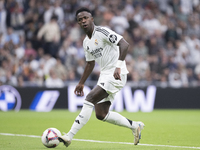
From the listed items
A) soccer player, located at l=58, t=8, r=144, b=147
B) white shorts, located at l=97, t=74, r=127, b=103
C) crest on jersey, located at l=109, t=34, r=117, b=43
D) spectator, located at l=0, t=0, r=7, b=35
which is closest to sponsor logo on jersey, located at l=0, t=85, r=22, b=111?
spectator, located at l=0, t=0, r=7, b=35

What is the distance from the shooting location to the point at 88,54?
6.77 metres

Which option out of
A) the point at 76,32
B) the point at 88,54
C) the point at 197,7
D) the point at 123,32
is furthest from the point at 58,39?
the point at 88,54

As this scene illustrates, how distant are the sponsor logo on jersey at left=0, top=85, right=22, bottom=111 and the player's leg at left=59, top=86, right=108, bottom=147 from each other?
952 cm

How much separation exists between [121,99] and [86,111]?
9426 millimetres

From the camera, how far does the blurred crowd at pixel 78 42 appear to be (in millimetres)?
16266

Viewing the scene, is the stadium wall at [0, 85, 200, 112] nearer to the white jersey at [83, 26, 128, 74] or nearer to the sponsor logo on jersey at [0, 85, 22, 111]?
the sponsor logo on jersey at [0, 85, 22, 111]

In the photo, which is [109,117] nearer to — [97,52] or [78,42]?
[97,52]

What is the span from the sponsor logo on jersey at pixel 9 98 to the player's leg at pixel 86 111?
952 cm

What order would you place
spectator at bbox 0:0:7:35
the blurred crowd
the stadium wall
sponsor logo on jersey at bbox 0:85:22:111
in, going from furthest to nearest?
spectator at bbox 0:0:7:35, the blurred crowd, the stadium wall, sponsor logo on jersey at bbox 0:85:22:111

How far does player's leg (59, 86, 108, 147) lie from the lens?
6102 millimetres

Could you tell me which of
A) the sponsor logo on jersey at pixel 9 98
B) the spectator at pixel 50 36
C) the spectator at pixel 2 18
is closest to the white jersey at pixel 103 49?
the sponsor logo on jersey at pixel 9 98

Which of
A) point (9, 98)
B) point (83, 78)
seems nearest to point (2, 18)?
point (9, 98)

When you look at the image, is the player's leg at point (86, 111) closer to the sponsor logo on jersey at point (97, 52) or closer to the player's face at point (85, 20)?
the sponsor logo on jersey at point (97, 52)

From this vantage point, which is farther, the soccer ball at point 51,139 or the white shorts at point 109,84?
the white shorts at point 109,84
